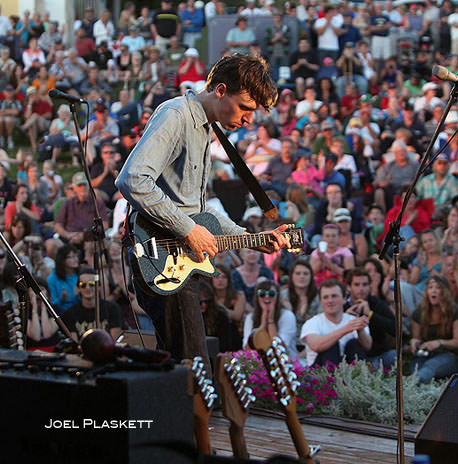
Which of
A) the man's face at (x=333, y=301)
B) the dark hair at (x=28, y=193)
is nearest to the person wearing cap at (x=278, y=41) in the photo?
the dark hair at (x=28, y=193)

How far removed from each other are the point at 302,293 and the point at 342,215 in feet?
4.96

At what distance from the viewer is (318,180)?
1038 cm

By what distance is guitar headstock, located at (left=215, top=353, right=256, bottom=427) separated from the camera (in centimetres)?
306

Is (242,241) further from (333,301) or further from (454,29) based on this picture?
(454,29)

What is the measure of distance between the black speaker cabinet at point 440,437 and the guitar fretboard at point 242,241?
43.5 inches

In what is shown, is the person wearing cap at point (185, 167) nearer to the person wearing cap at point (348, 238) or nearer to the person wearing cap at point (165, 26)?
the person wearing cap at point (348, 238)

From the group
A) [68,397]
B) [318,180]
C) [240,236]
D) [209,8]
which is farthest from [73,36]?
[68,397]

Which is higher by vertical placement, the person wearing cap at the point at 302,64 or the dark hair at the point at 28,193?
the person wearing cap at the point at 302,64

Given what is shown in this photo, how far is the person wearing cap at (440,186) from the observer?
9.44 meters

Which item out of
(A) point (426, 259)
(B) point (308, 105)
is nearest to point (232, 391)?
(A) point (426, 259)

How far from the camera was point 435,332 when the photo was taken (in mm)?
6879

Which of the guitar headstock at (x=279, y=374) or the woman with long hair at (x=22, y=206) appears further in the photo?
the woman with long hair at (x=22, y=206)

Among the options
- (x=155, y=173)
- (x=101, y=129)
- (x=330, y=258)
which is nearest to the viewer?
(x=155, y=173)

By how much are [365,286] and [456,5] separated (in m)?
11.0
